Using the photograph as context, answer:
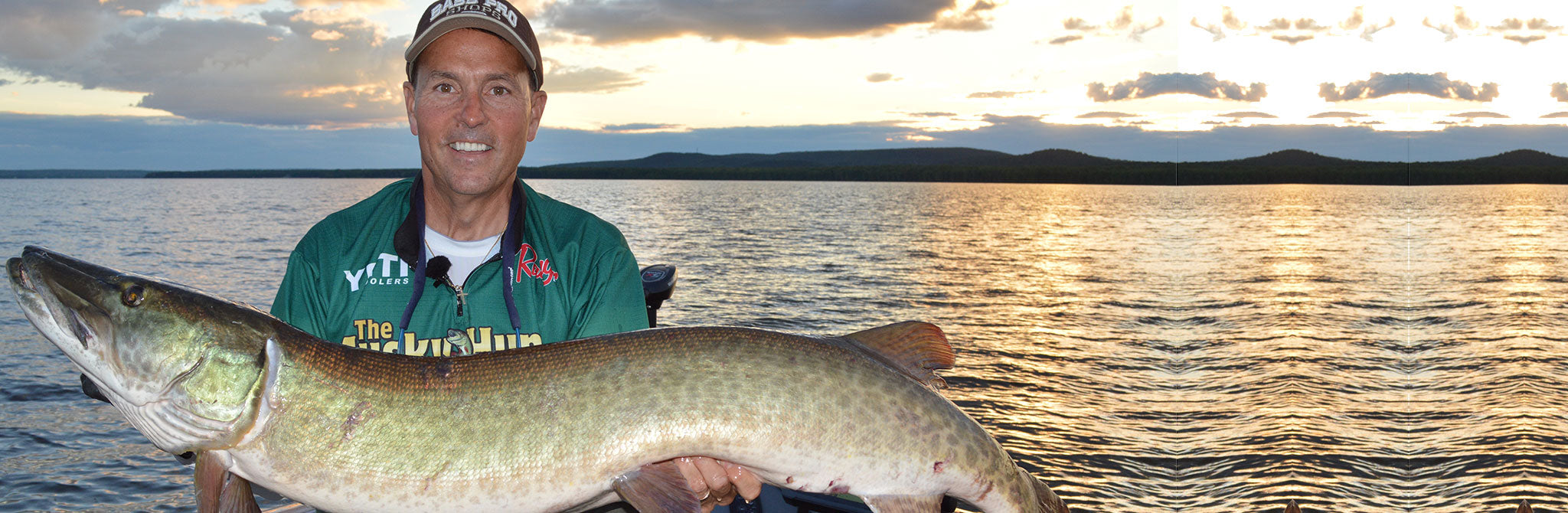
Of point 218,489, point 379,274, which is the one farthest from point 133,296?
point 379,274

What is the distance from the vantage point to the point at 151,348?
247 cm

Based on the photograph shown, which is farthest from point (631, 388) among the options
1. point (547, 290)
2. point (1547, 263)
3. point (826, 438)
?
point (1547, 263)

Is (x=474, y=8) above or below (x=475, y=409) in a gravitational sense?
above

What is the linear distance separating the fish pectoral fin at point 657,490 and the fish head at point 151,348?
107 cm

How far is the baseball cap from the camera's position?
322 cm

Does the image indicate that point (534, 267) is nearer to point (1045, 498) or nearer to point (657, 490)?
point (657, 490)

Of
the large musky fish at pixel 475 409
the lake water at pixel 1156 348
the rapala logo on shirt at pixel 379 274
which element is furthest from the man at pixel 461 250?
the lake water at pixel 1156 348

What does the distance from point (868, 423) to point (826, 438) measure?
139mm

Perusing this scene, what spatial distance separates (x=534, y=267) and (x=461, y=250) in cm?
29

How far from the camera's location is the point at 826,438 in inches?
104

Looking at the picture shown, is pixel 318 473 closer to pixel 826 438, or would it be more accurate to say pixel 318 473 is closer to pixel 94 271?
pixel 94 271

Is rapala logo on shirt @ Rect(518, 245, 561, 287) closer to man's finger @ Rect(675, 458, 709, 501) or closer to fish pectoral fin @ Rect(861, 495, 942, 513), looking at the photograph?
man's finger @ Rect(675, 458, 709, 501)

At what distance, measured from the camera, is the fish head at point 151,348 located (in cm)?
247

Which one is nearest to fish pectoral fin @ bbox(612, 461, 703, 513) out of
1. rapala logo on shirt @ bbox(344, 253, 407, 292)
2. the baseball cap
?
rapala logo on shirt @ bbox(344, 253, 407, 292)
